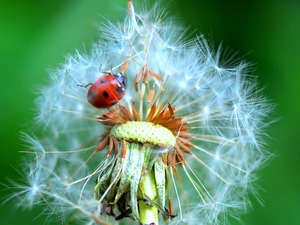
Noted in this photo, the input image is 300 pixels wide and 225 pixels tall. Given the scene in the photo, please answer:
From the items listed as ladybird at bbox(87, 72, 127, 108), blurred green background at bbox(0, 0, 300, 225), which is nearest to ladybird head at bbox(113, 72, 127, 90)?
ladybird at bbox(87, 72, 127, 108)

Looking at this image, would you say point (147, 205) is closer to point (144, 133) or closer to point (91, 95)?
point (144, 133)

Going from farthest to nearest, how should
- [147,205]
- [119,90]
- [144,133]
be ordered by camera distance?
[119,90], [144,133], [147,205]

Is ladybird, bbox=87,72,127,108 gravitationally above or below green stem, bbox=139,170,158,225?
above

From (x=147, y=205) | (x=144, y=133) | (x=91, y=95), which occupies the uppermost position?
(x=91, y=95)

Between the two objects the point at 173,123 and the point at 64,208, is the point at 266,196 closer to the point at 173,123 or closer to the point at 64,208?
the point at 173,123

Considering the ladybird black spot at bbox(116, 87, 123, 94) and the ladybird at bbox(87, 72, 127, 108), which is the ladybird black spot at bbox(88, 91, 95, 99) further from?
the ladybird black spot at bbox(116, 87, 123, 94)

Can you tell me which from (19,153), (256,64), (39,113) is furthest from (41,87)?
(256,64)

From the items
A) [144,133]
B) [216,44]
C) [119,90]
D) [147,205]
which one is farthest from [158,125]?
[216,44]
